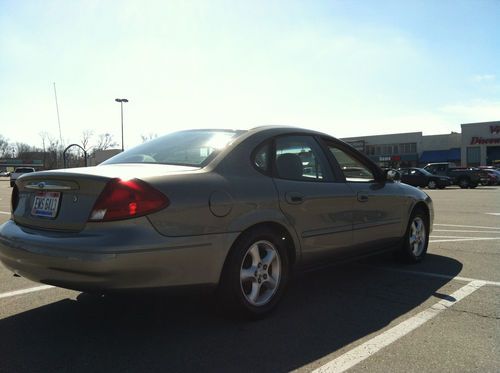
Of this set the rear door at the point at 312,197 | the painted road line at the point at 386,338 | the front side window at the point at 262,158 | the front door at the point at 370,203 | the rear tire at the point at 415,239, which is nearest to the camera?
the painted road line at the point at 386,338

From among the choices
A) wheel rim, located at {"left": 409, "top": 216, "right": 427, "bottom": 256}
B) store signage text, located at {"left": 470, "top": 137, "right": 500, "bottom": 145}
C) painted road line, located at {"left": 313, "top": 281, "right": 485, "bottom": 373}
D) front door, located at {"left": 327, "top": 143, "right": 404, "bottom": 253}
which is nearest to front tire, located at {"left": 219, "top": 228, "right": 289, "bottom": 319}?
painted road line, located at {"left": 313, "top": 281, "right": 485, "bottom": 373}

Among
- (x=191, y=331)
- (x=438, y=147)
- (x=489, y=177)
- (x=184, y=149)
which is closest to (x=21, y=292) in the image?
(x=191, y=331)

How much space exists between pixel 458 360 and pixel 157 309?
2332 mm

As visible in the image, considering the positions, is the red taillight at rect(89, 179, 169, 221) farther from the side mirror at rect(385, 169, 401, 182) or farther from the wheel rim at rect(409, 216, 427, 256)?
the wheel rim at rect(409, 216, 427, 256)

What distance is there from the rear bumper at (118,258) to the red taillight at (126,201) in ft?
0.20

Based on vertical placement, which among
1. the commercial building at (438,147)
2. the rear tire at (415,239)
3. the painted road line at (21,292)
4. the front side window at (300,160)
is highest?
the commercial building at (438,147)

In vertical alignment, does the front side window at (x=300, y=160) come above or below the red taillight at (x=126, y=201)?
above

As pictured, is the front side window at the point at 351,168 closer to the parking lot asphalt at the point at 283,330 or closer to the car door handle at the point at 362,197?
the car door handle at the point at 362,197

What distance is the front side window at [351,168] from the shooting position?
4809 mm

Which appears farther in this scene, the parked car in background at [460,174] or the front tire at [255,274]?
the parked car in background at [460,174]

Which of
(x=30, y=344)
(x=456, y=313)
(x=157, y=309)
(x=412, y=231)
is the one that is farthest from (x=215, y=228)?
(x=412, y=231)

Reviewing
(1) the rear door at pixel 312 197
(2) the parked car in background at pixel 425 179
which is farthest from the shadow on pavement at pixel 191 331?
(2) the parked car in background at pixel 425 179

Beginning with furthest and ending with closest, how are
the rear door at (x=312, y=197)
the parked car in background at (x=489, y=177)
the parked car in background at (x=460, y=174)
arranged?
1. the parked car in background at (x=489, y=177)
2. the parked car in background at (x=460, y=174)
3. the rear door at (x=312, y=197)

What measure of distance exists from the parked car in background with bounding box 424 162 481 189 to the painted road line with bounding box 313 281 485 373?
2811cm
